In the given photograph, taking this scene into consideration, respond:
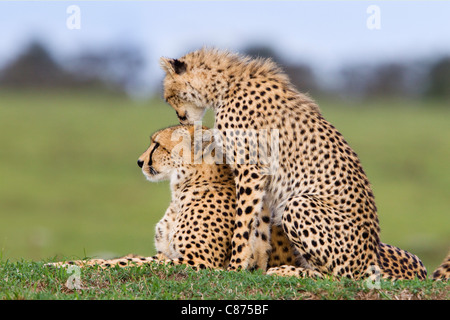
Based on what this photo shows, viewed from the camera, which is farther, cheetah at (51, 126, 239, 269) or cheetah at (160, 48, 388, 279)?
cheetah at (51, 126, 239, 269)

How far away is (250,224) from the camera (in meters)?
5.06

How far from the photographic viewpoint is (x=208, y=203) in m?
5.24

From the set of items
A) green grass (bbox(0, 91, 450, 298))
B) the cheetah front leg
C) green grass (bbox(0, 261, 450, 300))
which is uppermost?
the cheetah front leg

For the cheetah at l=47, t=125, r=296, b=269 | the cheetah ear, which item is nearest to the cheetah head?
the cheetah ear

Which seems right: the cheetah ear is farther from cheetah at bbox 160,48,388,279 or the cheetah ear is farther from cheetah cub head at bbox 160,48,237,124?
cheetah at bbox 160,48,388,279

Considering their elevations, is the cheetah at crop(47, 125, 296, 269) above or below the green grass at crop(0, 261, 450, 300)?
above

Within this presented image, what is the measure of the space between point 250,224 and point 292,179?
389mm

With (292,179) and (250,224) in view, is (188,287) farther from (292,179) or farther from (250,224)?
(292,179)

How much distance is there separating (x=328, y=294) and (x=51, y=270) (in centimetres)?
159

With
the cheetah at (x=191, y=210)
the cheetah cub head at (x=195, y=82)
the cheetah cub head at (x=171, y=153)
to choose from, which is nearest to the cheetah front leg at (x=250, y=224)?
the cheetah at (x=191, y=210)

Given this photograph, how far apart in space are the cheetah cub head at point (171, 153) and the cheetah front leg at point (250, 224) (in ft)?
1.29

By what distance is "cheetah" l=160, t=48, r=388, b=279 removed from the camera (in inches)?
192

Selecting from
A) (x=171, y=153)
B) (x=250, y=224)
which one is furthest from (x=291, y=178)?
(x=171, y=153)

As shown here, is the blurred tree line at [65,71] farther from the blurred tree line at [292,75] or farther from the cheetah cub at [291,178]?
the cheetah cub at [291,178]
